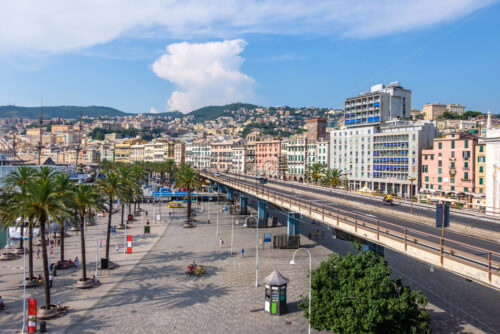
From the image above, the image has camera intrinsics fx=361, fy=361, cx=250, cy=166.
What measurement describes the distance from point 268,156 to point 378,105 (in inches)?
1848

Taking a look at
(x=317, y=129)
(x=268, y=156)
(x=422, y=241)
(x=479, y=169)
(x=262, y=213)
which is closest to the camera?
(x=422, y=241)

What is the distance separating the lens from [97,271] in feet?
120

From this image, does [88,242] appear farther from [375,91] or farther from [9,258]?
[375,91]

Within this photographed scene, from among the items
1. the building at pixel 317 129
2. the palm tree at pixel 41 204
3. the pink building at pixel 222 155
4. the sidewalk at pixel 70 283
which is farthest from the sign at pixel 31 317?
the pink building at pixel 222 155

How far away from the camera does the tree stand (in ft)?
65.9

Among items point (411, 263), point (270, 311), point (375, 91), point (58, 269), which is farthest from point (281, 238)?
point (375, 91)

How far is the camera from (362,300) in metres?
20.4

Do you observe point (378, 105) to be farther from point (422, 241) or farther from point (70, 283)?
point (70, 283)

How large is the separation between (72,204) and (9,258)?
812 inches

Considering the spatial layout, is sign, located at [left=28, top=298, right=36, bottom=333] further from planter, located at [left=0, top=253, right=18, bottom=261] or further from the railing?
planter, located at [left=0, top=253, right=18, bottom=261]

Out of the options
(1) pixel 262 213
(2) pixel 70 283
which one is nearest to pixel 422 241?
(2) pixel 70 283

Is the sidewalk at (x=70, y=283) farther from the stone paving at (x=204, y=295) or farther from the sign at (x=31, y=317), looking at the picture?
the sign at (x=31, y=317)

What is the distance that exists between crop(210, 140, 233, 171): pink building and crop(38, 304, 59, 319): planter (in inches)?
5508

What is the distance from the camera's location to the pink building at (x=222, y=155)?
6550 inches
